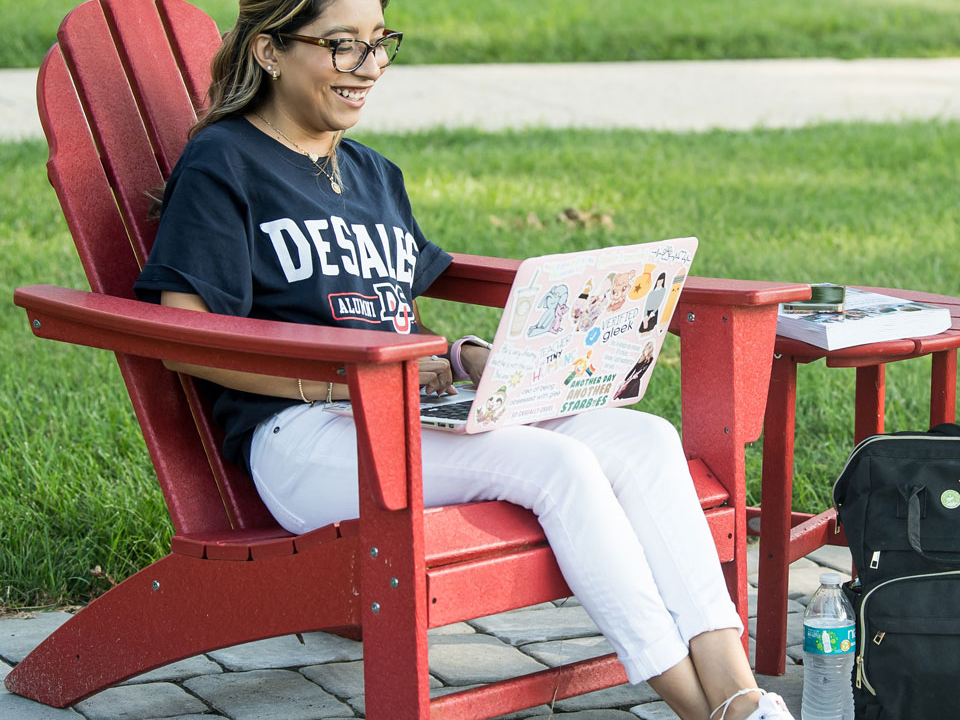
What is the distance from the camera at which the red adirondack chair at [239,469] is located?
2082 mm

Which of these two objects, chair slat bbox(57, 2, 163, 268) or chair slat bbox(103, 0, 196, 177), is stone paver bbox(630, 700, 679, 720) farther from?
chair slat bbox(103, 0, 196, 177)

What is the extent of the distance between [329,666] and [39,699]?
22.2 inches

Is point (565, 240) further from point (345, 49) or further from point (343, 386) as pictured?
point (343, 386)

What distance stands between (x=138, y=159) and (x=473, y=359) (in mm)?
781

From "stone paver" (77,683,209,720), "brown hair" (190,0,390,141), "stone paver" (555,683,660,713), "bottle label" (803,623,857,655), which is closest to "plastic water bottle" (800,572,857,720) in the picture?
"bottle label" (803,623,857,655)

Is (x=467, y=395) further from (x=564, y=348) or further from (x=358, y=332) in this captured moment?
(x=358, y=332)

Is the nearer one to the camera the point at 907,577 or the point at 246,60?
the point at 907,577

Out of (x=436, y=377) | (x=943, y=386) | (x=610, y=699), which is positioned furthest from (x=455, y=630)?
(x=943, y=386)

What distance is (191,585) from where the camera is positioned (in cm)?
239

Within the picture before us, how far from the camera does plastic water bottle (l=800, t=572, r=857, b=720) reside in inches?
99.5

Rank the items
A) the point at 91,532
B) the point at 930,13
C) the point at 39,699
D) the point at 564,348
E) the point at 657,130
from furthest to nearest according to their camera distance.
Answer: the point at 930,13 → the point at 657,130 → the point at 91,532 → the point at 39,699 → the point at 564,348

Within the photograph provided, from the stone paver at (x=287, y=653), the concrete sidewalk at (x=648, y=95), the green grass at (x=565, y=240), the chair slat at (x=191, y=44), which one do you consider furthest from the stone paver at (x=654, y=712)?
the concrete sidewalk at (x=648, y=95)

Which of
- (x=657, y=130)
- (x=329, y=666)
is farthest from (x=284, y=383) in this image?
(x=657, y=130)

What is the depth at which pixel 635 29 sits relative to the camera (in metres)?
13.4
